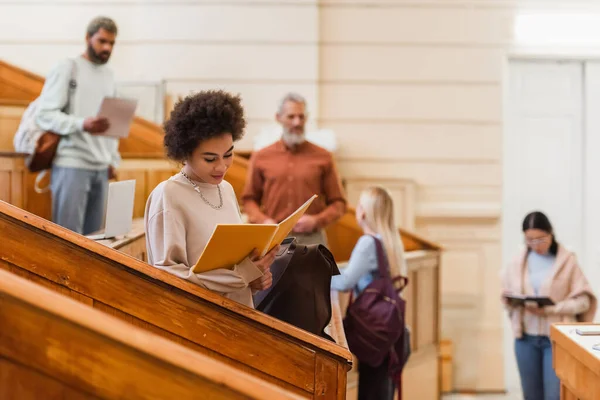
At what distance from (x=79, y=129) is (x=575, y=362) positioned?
91.6 inches

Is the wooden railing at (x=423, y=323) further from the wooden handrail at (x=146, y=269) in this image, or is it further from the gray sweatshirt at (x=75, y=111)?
the wooden handrail at (x=146, y=269)

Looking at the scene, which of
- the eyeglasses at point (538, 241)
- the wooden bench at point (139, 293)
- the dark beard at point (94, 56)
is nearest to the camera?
the wooden bench at point (139, 293)

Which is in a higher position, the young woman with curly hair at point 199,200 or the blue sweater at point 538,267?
the young woman with curly hair at point 199,200

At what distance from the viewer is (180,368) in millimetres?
1354

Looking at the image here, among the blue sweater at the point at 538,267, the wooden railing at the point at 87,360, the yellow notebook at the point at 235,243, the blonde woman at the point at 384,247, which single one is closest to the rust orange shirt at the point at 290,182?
the blonde woman at the point at 384,247

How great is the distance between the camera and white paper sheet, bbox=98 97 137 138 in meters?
3.88

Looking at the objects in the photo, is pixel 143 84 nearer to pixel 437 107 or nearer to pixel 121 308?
pixel 437 107

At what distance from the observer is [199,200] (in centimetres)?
244

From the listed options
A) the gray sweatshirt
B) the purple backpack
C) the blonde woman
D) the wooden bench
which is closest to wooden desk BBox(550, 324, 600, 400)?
the purple backpack

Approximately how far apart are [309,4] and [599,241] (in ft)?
8.90

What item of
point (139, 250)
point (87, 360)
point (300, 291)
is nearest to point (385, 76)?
point (139, 250)

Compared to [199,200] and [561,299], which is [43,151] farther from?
[561,299]

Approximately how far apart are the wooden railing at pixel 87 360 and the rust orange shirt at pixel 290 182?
2.91m

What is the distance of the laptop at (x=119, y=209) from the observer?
3086mm
